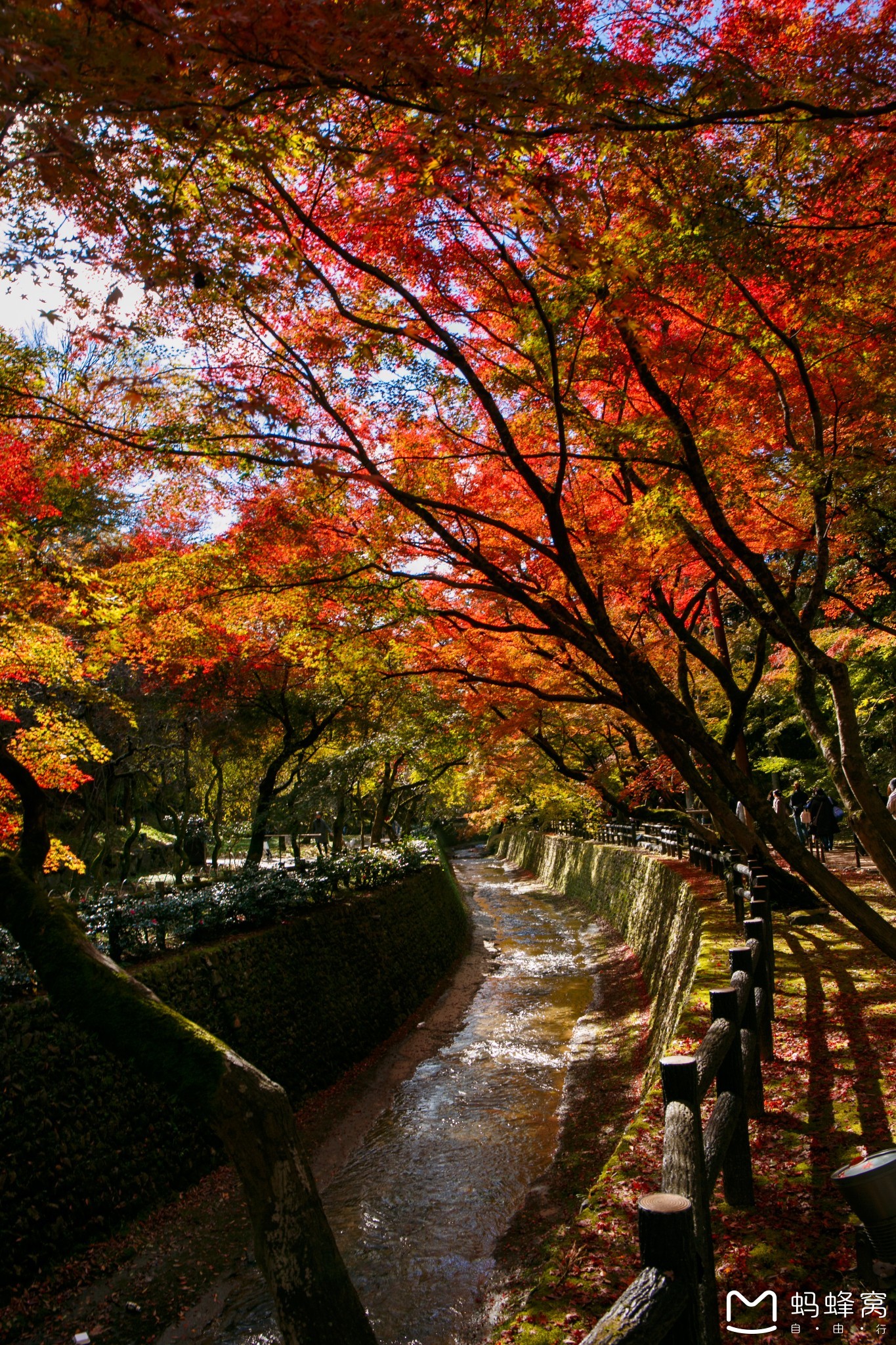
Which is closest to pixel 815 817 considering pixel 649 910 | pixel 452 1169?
pixel 649 910

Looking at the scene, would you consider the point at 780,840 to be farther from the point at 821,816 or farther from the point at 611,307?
the point at 821,816

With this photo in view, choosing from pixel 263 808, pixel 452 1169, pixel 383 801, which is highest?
pixel 383 801

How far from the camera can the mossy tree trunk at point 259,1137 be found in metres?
3.41

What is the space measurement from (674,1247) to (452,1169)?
612 cm

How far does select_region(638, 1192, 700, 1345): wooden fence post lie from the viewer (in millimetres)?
2031

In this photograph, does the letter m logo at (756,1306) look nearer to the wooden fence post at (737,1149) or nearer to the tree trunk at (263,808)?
the wooden fence post at (737,1149)

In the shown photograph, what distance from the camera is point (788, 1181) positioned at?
366 cm

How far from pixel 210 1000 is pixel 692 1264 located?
7047 millimetres

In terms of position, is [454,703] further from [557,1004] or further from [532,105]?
[532,105]

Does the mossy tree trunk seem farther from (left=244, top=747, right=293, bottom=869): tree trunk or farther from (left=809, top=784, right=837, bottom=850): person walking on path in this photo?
(left=809, top=784, right=837, bottom=850): person walking on path

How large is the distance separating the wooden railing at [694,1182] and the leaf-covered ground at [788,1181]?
0.28 m

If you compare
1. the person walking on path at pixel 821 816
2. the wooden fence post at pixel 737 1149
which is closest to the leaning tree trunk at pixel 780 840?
the wooden fence post at pixel 737 1149

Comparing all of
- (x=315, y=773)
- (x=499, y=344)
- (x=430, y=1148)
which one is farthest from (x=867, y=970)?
(x=315, y=773)

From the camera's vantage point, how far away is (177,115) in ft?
10.5
